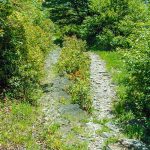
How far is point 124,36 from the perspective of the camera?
43344 mm

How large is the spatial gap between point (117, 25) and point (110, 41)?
2087 mm

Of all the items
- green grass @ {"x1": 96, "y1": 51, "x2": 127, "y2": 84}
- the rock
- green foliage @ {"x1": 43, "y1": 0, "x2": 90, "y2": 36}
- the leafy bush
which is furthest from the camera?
green foliage @ {"x1": 43, "y1": 0, "x2": 90, "y2": 36}

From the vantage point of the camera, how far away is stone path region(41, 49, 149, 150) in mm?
18344

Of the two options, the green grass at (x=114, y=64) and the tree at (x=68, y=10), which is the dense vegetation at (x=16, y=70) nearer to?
the green grass at (x=114, y=64)

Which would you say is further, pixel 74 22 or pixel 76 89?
pixel 74 22

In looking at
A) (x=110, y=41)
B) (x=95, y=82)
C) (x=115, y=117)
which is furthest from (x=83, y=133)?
(x=110, y=41)

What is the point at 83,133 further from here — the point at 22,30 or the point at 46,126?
the point at 22,30

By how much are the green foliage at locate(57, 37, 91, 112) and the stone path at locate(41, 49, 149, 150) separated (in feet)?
1.46

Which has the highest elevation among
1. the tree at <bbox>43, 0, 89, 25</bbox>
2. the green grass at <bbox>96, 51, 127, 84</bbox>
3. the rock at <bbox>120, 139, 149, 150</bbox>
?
the tree at <bbox>43, 0, 89, 25</bbox>

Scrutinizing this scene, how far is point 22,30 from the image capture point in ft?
80.5

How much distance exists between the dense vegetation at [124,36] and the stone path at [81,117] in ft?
2.74

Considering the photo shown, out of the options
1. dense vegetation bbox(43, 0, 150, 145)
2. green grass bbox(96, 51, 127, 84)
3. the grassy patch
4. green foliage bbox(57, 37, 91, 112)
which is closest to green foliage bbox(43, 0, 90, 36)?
dense vegetation bbox(43, 0, 150, 145)

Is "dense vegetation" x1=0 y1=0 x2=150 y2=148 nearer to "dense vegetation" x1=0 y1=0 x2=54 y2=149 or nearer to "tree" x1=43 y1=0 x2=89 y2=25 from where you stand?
"dense vegetation" x1=0 y1=0 x2=54 y2=149

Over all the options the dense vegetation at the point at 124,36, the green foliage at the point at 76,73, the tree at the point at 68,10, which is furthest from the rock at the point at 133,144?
the tree at the point at 68,10
